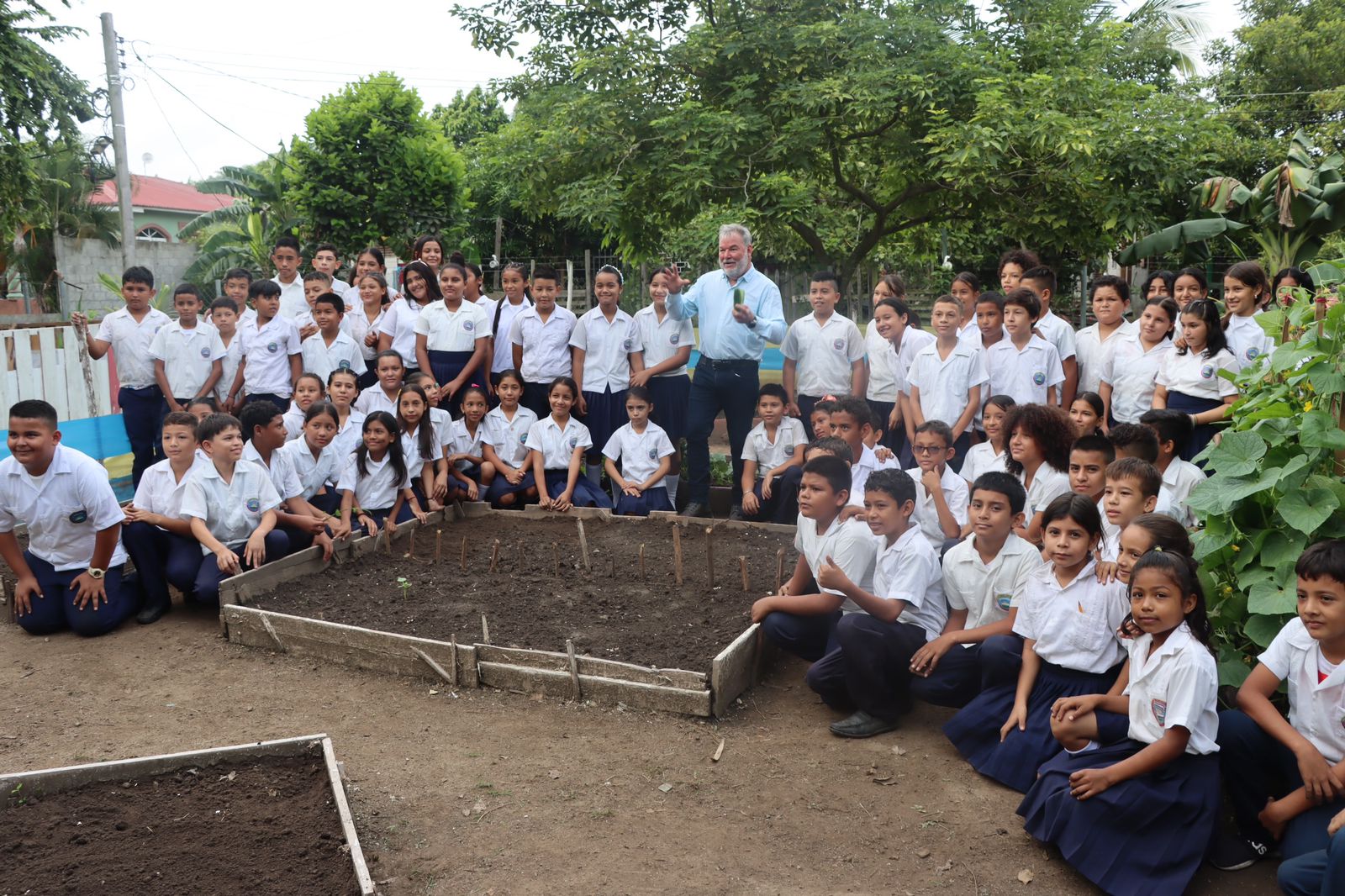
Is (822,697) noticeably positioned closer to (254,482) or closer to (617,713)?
(617,713)

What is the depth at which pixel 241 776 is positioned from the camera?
389 cm

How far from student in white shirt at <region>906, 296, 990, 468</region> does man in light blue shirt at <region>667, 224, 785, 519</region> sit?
→ 1090mm

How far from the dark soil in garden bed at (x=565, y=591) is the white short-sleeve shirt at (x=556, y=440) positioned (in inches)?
24.1

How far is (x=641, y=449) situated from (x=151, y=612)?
129 inches

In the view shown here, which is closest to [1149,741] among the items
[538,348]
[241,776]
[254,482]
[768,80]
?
[241,776]

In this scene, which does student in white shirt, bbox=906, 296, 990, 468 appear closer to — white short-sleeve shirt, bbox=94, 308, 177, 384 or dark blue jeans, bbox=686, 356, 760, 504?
dark blue jeans, bbox=686, 356, 760, 504

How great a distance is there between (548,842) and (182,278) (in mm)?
26281

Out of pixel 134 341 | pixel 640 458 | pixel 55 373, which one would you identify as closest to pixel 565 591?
pixel 640 458

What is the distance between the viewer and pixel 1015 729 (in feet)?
13.5

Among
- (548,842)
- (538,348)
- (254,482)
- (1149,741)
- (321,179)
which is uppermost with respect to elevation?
(321,179)

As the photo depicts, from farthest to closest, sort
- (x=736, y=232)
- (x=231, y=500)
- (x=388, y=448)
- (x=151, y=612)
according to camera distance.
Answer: (x=736, y=232), (x=388, y=448), (x=231, y=500), (x=151, y=612)

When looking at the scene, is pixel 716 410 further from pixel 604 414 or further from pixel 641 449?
pixel 604 414

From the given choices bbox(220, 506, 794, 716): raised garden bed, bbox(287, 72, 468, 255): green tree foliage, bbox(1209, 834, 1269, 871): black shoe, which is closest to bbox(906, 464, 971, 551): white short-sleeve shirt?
bbox(220, 506, 794, 716): raised garden bed

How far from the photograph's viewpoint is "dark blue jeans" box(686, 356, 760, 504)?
7414 millimetres
